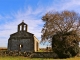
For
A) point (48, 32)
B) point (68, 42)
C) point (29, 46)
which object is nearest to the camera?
point (68, 42)

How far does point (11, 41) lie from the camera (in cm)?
5181

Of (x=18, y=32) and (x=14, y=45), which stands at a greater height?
(x=18, y=32)

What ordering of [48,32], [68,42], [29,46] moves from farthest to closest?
[29,46], [48,32], [68,42]

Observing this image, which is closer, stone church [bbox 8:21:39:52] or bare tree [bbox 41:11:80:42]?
bare tree [bbox 41:11:80:42]

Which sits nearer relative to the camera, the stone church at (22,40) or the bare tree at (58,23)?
the bare tree at (58,23)

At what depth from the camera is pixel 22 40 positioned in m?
51.9

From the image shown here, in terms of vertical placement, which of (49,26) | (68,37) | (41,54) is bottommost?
(41,54)

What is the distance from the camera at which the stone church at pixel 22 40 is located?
51.4 m

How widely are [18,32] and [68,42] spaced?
1787 cm

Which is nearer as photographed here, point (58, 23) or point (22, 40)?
point (58, 23)

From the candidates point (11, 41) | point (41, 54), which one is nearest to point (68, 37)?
point (41, 54)

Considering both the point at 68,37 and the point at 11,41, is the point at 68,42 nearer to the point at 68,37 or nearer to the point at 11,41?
the point at 68,37

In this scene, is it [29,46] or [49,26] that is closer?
[49,26]

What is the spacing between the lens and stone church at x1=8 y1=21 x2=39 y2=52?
51375 millimetres
